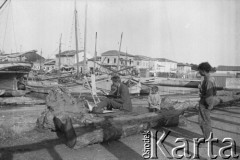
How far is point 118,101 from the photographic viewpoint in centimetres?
812

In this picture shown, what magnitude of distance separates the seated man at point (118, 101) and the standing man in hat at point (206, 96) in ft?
8.93

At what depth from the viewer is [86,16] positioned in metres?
32.8

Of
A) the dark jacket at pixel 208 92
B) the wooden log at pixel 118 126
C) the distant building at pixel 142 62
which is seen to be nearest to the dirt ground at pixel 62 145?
the wooden log at pixel 118 126

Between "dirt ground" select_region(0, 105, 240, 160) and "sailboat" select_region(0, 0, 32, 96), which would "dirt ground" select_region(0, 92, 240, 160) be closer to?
"dirt ground" select_region(0, 105, 240, 160)

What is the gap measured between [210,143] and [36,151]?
398 centimetres

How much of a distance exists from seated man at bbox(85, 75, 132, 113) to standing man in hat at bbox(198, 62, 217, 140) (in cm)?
272

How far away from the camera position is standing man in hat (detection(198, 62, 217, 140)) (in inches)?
219

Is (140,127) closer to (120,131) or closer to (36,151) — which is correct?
(120,131)

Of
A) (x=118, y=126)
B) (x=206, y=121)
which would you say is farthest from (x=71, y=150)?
(x=206, y=121)

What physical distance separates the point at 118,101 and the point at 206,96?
3.24m

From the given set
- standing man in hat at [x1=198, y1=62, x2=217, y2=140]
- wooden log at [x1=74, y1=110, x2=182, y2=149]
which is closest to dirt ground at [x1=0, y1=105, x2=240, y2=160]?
wooden log at [x1=74, y1=110, x2=182, y2=149]

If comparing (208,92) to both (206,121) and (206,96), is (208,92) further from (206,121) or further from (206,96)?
(206,121)

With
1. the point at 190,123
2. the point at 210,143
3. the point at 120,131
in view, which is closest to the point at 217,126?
the point at 190,123

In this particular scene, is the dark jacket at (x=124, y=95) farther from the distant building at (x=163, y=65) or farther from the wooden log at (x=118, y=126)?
the distant building at (x=163, y=65)
